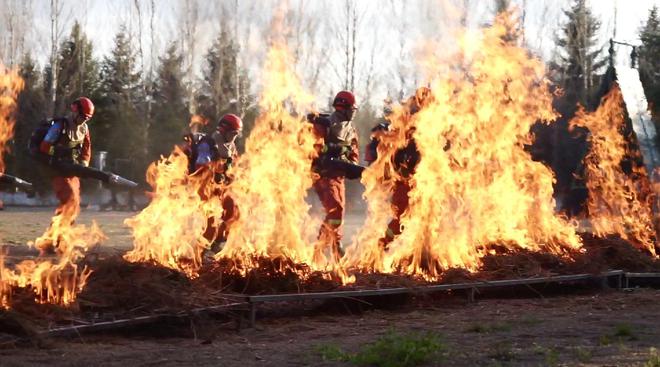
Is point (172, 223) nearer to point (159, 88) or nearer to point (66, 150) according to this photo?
point (66, 150)

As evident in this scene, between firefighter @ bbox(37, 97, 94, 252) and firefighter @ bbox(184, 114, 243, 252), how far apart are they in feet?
4.75

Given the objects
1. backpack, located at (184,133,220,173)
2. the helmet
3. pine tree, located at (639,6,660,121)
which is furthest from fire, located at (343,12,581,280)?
pine tree, located at (639,6,660,121)

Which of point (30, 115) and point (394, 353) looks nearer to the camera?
point (394, 353)

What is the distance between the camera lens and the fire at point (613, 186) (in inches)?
457

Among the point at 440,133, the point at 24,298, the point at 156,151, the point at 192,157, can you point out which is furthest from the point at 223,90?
the point at 24,298

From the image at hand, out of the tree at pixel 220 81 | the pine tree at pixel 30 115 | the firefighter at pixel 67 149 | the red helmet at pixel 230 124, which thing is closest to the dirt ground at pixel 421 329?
the firefighter at pixel 67 149

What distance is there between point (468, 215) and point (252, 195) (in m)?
2.54

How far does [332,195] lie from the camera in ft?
36.8

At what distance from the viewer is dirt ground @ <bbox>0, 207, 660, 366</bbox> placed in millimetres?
5770

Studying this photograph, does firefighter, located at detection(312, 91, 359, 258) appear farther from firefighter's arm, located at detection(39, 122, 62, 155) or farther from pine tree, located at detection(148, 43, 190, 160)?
pine tree, located at detection(148, 43, 190, 160)

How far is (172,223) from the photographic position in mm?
8930

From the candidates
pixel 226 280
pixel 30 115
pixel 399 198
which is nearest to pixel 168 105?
pixel 30 115

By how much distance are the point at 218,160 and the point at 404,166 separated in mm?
2643

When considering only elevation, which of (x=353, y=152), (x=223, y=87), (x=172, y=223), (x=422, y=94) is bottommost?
(x=172, y=223)
